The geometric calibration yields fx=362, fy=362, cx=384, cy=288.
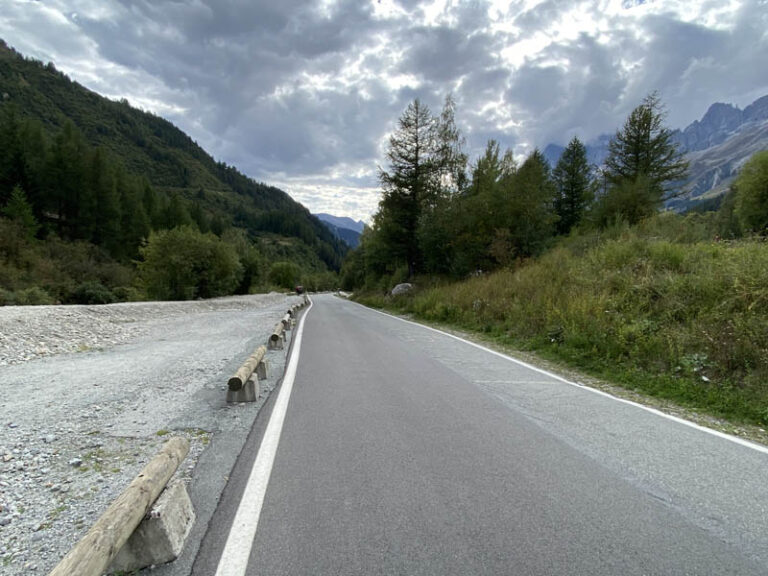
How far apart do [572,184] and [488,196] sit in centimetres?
1756

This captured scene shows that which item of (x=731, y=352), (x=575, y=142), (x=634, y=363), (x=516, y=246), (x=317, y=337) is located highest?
(x=575, y=142)

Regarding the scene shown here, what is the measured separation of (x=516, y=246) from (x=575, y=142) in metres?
20.4

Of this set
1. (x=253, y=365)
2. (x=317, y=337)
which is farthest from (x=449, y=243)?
(x=253, y=365)

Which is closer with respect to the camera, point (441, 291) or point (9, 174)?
point (441, 291)

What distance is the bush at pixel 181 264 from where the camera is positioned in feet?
91.1

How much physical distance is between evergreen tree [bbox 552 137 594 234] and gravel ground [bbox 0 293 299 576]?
30.8m

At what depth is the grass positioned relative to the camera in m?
5.67

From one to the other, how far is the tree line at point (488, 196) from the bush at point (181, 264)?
14409 mm

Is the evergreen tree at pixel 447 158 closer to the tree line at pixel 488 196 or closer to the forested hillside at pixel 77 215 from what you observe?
the tree line at pixel 488 196

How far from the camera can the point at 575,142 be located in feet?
106

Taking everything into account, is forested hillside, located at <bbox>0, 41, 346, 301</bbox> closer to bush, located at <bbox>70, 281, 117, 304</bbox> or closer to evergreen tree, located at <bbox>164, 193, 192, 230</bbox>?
evergreen tree, located at <bbox>164, 193, 192, 230</bbox>

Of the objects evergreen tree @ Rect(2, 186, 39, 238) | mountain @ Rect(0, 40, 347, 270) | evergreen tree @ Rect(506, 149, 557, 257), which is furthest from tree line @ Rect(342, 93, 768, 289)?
mountain @ Rect(0, 40, 347, 270)

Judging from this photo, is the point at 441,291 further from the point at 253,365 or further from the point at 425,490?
the point at 425,490

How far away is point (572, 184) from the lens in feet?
106
